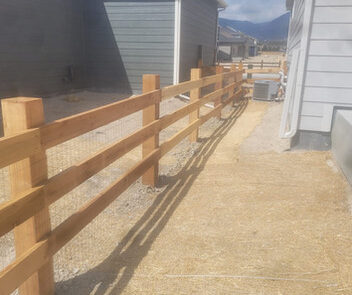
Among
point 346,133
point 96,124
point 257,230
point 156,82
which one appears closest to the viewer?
point 96,124

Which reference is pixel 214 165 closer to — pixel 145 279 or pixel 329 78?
pixel 329 78

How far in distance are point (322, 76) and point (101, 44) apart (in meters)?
8.67

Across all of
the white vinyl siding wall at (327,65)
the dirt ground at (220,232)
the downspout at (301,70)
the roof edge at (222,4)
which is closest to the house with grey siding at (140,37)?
the roof edge at (222,4)

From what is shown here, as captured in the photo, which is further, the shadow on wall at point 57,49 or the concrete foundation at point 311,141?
the shadow on wall at point 57,49

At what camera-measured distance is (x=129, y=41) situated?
1191 centimetres

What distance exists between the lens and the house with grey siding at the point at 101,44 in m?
9.98

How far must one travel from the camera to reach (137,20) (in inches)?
458

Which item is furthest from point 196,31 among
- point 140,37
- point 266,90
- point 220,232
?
point 220,232

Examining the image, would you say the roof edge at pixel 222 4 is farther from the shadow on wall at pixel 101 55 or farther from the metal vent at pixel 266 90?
the shadow on wall at pixel 101 55

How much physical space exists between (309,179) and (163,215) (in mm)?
2093

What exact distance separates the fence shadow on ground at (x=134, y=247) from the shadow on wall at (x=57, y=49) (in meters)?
6.56

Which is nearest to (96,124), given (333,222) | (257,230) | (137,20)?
(257,230)

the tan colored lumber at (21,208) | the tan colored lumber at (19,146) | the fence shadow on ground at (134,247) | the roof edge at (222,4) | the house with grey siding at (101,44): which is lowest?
the fence shadow on ground at (134,247)

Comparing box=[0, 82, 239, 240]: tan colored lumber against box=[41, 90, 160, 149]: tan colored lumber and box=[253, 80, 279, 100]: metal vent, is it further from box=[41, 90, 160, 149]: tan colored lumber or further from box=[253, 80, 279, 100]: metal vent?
box=[253, 80, 279, 100]: metal vent
